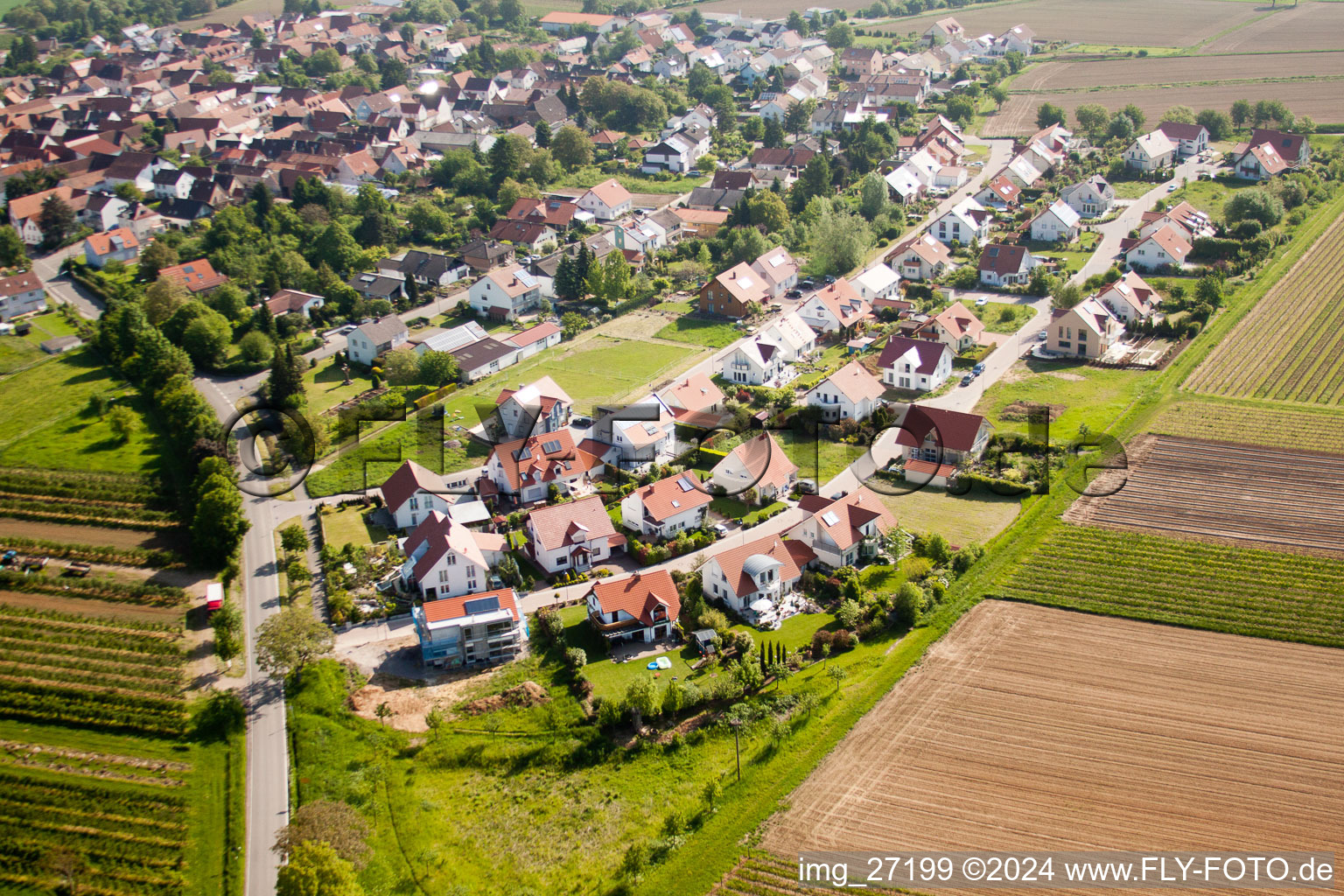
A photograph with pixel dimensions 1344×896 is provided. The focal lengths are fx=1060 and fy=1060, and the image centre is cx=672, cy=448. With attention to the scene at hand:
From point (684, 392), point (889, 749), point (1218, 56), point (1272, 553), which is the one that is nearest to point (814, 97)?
point (1218, 56)

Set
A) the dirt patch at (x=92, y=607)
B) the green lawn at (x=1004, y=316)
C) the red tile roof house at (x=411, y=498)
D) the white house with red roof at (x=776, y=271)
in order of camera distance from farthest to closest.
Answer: the white house with red roof at (x=776, y=271), the green lawn at (x=1004, y=316), the red tile roof house at (x=411, y=498), the dirt patch at (x=92, y=607)

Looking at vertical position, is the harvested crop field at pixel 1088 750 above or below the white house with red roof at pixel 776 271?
below

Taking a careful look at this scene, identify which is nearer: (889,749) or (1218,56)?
(889,749)

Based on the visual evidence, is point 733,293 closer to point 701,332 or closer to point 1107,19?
point 701,332

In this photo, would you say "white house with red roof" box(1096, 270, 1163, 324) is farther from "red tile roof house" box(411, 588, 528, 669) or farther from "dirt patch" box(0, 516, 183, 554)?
"dirt patch" box(0, 516, 183, 554)

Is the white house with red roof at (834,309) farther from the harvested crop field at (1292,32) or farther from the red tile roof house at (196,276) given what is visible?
the harvested crop field at (1292,32)

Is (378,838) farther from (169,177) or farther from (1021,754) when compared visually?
(169,177)

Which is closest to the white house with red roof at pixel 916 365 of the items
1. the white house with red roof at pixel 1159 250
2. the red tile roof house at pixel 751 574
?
the red tile roof house at pixel 751 574
